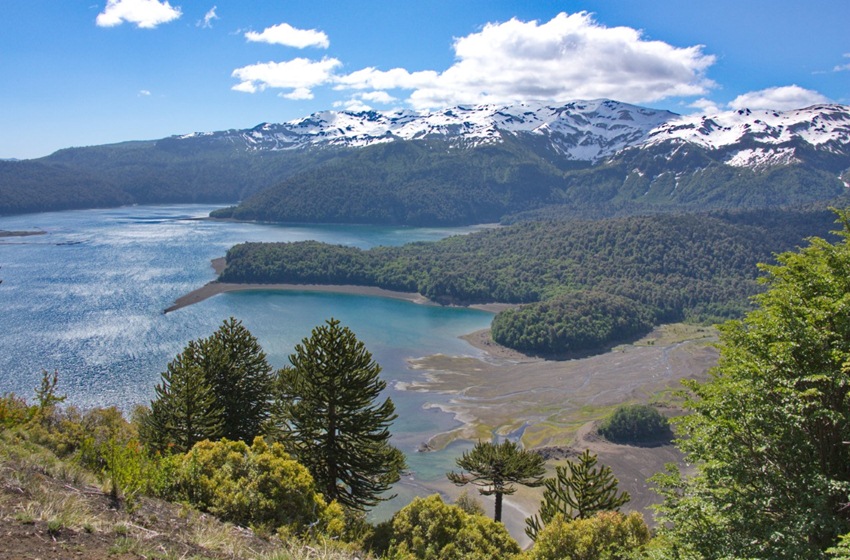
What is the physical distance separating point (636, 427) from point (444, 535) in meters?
40.8

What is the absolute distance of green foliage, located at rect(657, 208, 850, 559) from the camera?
11273 mm

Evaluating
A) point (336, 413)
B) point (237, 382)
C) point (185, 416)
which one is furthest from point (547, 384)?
point (185, 416)

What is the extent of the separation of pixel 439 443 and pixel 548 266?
8900cm

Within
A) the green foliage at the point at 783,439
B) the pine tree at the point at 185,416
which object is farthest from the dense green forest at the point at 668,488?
the pine tree at the point at 185,416

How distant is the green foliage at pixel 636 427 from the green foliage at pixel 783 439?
45.0 meters

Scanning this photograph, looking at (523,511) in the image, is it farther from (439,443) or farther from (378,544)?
(378,544)

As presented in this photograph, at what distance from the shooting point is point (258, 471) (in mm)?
17406

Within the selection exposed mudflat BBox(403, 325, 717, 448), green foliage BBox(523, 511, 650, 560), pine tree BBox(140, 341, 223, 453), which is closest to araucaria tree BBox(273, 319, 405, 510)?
pine tree BBox(140, 341, 223, 453)

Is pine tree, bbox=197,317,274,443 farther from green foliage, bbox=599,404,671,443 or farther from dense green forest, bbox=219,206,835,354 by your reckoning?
dense green forest, bbox=219,206,835,354

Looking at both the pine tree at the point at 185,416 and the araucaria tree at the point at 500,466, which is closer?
the pine tree at the point at 185,416

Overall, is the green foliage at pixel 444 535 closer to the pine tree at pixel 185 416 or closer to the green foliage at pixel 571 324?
the pine tree at pixel 185 416

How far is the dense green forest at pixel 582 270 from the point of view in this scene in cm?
9725

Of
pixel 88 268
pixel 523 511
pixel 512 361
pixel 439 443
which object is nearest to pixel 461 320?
pixel 512 361

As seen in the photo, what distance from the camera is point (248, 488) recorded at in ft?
53.8
